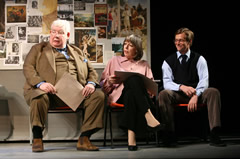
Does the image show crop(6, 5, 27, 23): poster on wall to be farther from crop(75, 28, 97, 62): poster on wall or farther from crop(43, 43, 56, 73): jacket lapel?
crop(43, 43, 56, 73): jacket lapel

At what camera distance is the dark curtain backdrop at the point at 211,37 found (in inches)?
183

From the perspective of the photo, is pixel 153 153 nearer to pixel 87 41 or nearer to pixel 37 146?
pixel 37 146

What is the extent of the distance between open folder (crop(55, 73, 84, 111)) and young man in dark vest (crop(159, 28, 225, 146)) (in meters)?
0.89

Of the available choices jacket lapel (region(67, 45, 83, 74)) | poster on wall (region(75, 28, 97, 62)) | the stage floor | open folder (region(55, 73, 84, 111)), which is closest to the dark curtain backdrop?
poster on wall (region(75, 28, 97, 62))

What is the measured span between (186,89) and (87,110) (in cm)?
112

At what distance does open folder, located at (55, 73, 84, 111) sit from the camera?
3.50m

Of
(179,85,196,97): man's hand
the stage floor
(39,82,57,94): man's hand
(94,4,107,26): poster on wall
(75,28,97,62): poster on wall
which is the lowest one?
the stage floor

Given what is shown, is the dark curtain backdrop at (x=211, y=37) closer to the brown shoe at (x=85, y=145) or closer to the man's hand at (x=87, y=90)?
the man's hand at (x=87, y=90)

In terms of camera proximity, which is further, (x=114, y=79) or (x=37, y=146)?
(x=114, y=79)

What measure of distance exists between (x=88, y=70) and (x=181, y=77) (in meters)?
1.08

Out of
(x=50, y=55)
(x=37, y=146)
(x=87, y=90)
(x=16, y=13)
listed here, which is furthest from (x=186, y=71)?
(x=16, y=13)

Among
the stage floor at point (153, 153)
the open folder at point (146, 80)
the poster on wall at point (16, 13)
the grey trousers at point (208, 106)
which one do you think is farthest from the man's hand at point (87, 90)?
the poster on wall at point (16, 13)

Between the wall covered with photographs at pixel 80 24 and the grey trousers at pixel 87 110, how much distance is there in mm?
1009

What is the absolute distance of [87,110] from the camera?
347 centimetres
